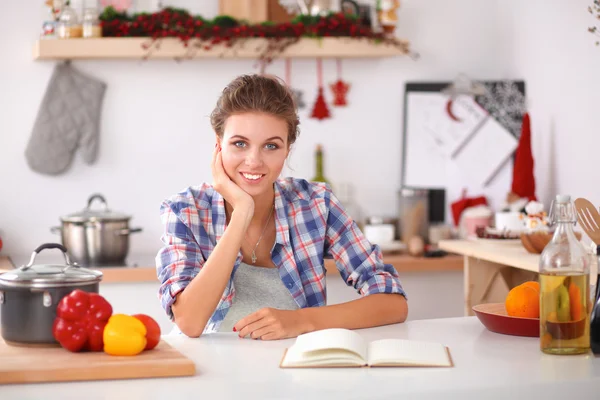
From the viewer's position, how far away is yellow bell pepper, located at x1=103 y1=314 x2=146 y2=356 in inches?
58.8

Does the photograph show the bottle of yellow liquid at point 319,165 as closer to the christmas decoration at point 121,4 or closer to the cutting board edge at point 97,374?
the christmas decoration at point 121,4

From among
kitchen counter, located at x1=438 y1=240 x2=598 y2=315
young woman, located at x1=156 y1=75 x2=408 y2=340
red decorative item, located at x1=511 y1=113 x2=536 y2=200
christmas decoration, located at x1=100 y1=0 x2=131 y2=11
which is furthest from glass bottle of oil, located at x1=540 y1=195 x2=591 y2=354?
christmas decoration, located at x1=100 y1=0 x2=131 y2=11

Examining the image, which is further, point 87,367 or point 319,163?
point 319,163

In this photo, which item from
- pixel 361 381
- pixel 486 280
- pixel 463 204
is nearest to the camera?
pixel 361 381

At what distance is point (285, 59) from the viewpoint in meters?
3.88

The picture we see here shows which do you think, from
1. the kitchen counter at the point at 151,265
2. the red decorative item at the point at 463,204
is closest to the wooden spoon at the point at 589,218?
the kitchen counter at the point at 151,265

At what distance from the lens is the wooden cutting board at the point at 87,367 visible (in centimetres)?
139

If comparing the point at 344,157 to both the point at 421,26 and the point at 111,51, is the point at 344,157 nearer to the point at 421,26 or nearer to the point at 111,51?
the point at 421,26

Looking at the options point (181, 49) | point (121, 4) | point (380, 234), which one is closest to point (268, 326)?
point (380, 234)

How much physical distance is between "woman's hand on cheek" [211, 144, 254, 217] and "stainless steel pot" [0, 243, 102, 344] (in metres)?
0.53

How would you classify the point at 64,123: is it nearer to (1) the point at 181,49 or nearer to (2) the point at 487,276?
(1) the point at 181,49

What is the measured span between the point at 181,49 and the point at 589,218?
7.17 feet

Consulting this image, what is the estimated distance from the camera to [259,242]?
219cm

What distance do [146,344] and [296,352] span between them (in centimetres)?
27
